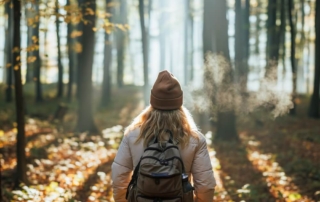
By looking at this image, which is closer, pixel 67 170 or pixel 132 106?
pixel 67 170

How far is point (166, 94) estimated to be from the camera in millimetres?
4051

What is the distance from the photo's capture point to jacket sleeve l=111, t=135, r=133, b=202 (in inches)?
161

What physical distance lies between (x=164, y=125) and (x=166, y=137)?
0.42 feet

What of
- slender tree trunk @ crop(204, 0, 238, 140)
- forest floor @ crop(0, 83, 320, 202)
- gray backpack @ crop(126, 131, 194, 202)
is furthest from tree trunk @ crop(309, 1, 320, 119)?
gray backpack @ crop(126, 131, 194, 202)

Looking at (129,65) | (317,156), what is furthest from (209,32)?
(129,65)

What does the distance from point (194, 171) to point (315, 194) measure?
5522 mm

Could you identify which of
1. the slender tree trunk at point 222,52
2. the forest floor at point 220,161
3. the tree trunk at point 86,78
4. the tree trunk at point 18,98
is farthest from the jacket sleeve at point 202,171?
the tree trunk at point 86,78

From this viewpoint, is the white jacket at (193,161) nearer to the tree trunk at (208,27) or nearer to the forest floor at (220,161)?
the forest floor at (220,161)

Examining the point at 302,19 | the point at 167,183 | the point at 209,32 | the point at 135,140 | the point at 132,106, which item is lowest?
the point at 132,106

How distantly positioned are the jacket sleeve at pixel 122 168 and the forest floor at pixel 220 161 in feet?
10.3

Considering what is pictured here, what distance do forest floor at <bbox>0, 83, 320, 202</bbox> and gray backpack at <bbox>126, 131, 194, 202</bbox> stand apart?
364cm

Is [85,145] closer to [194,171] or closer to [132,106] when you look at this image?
[194,171]

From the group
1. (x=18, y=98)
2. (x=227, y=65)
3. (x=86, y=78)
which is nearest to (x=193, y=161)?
(x=18, y=98)

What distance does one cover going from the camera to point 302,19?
114 ft
